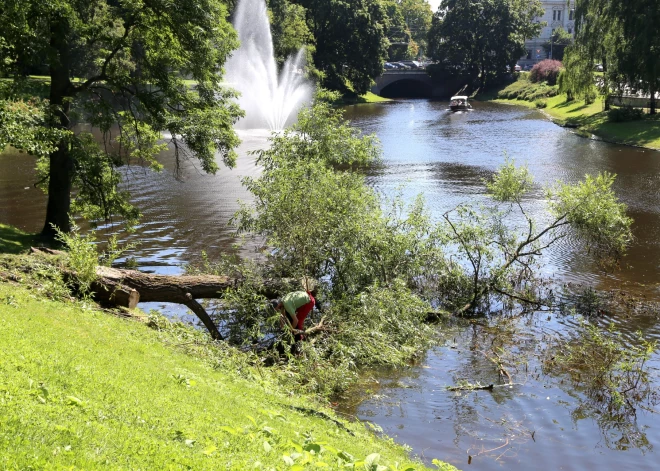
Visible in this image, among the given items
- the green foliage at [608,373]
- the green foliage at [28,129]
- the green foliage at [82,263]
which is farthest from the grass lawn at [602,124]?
the green foliage at [82,263]

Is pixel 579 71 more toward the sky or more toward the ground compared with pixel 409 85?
more toward the ground

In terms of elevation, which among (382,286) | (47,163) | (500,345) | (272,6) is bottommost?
(500,345)

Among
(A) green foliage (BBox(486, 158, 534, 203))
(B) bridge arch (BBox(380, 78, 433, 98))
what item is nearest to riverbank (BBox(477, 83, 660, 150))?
(A) green foliage (BBox(486, 158, 534, 203))

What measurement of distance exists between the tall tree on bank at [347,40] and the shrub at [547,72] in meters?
21.8

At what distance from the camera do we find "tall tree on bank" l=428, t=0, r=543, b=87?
4050 inches

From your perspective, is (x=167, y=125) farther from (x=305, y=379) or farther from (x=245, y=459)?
(x=245, y=459)

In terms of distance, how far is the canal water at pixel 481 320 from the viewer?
11.8 m

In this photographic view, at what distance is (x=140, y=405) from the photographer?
7.61 meters

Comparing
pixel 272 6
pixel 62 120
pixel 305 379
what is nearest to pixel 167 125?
pixel 62 120

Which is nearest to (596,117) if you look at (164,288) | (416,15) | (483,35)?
(483,35)

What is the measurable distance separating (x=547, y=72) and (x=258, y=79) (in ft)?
176

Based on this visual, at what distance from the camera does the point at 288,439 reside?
7840 mm

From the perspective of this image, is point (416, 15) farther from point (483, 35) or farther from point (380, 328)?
point (380, 328)

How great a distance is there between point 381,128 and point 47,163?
41.2m
